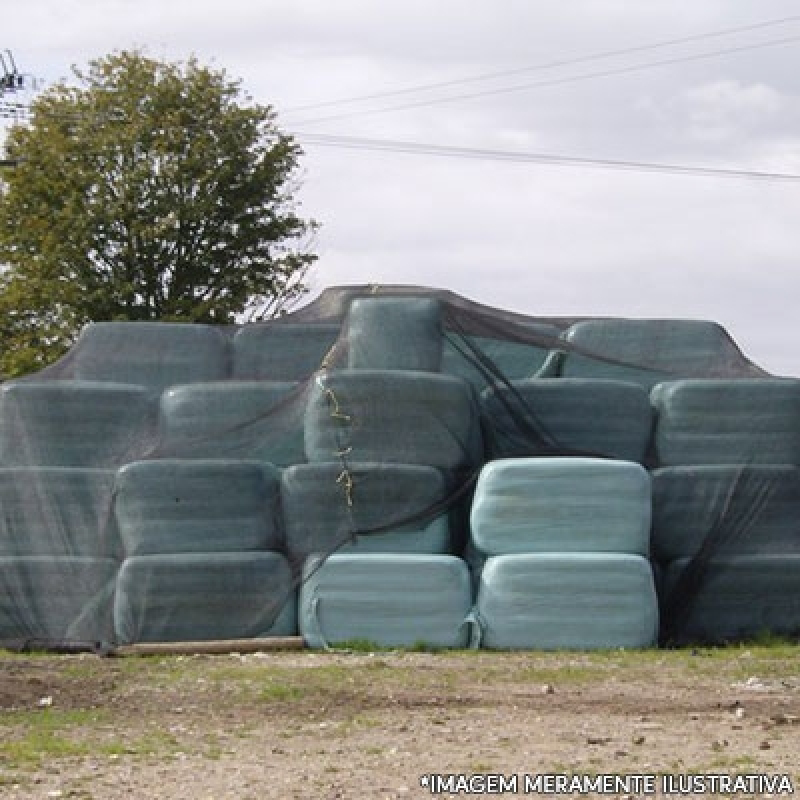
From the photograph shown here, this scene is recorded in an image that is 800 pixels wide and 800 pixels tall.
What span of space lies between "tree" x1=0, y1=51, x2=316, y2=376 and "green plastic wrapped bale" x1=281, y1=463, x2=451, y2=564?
62.2ft

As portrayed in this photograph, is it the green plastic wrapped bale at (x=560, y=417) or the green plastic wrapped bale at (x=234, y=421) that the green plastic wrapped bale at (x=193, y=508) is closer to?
the green plastic wrapped bale at (x=234, y=421)

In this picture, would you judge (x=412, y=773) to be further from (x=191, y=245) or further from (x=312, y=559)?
(x=191, y=245)

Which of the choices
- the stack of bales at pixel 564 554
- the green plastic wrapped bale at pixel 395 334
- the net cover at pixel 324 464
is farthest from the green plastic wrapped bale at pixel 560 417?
the stack of bales at pixel 564 554

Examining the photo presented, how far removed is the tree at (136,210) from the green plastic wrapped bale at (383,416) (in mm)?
18780

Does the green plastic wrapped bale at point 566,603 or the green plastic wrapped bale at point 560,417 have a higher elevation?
the green plastic wrapped bale at point 560,417

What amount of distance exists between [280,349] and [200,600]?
320 cm

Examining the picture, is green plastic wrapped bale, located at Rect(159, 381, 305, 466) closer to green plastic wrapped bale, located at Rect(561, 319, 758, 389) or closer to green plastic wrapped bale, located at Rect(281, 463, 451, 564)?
green plastic wrapped bale, located at Rect(281, 463, 451, 564)

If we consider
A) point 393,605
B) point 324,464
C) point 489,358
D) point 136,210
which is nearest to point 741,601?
point 393,605

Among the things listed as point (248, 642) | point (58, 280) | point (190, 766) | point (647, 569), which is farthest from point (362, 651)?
point (58, 280)

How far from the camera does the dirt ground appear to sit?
328 inches

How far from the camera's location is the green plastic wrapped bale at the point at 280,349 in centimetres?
1723

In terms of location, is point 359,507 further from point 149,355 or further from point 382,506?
point 149,355

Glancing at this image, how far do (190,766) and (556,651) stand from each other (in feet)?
20.3

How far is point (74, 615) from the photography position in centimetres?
1531
